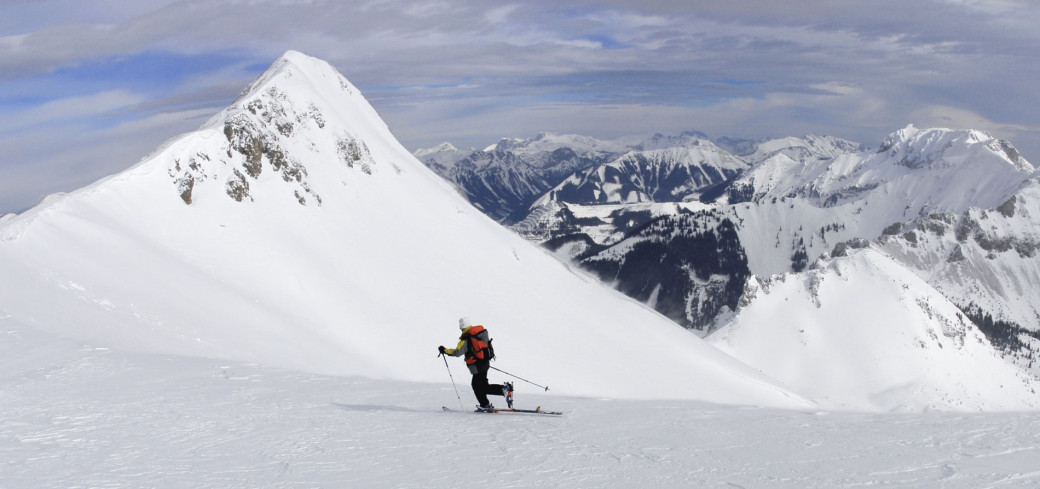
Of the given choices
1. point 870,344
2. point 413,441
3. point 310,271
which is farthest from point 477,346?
point 870,344

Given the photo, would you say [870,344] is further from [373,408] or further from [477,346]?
[373,408]

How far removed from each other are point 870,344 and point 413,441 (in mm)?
156426

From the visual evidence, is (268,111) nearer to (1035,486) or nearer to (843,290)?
(1035,486)

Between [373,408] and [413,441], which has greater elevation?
[413,441]

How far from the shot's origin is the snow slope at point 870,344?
449 feet

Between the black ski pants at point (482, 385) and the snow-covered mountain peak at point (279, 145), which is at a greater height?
the snow-covered mountain peak at point (279, 145)

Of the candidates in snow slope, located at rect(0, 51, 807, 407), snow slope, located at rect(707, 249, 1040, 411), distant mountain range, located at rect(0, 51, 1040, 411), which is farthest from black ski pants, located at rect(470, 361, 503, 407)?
snow slope, located at rect(707, 249, 1040, 411)

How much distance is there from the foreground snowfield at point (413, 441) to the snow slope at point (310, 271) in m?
8.39

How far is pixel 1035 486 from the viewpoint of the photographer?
1053cm

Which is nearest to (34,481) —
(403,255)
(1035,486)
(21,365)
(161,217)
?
(21,365)

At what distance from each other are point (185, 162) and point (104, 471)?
159ft

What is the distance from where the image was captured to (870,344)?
5738 inches

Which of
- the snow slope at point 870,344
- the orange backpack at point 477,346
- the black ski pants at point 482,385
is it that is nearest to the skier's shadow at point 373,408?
the black ski pants at point 482,385

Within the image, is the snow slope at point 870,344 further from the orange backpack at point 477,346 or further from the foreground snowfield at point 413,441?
the orange backpack at point 477,346
